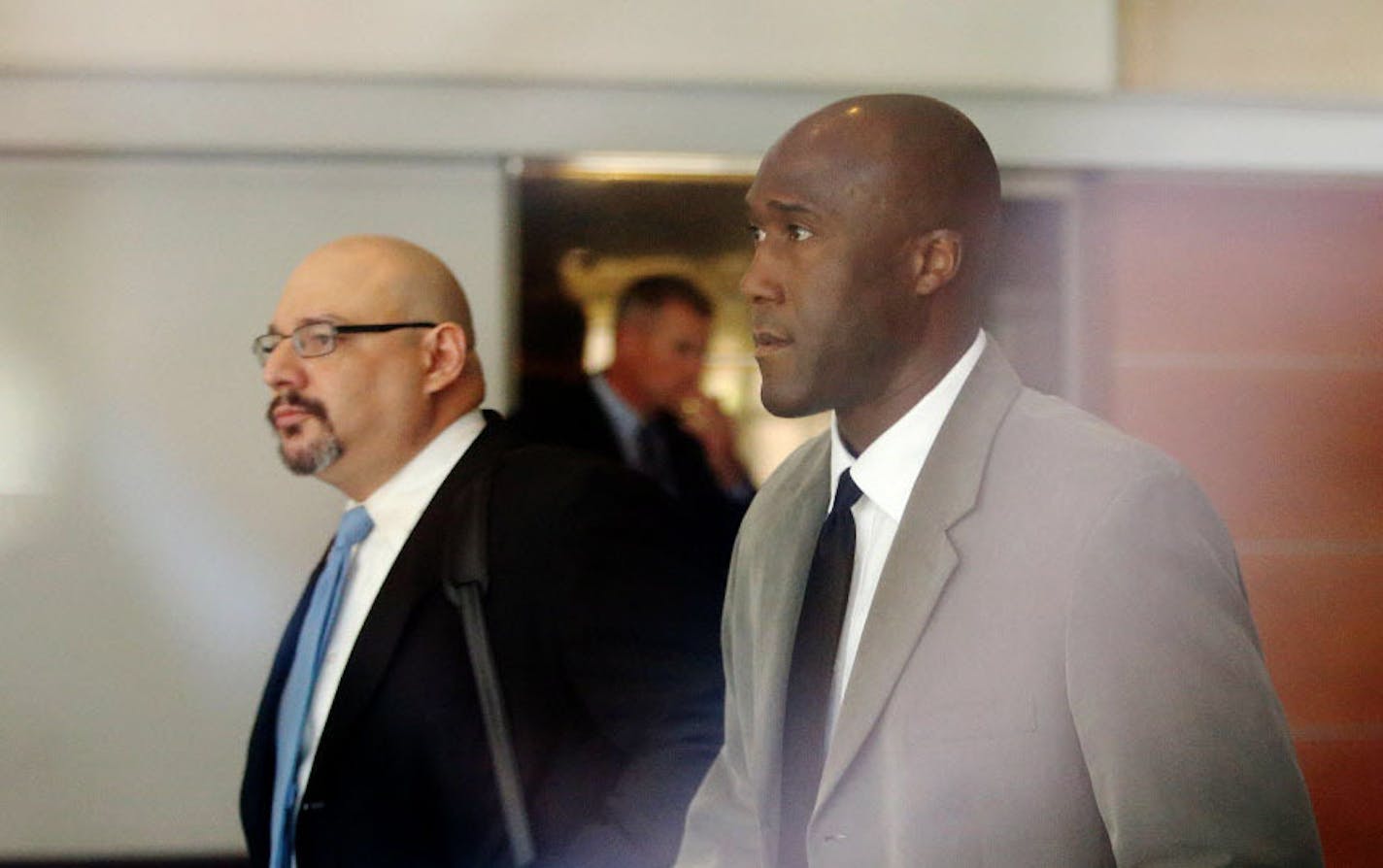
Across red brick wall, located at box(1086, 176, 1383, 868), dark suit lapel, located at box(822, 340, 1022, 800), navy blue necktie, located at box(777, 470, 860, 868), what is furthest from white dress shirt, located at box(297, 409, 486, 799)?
red brick wall, located at box(1086, 176, 1383, 868)

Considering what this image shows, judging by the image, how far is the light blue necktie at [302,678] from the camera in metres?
2.01

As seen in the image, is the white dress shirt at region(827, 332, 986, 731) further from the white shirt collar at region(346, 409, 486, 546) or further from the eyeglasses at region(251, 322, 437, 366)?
the eyeglasses at region(251, 322, 437, 366)

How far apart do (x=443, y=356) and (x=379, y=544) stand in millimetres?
279

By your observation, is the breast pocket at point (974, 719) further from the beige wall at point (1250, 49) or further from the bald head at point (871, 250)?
the beige wall at point (1250, 49)

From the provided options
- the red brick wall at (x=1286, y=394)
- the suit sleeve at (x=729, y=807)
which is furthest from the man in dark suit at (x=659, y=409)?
the suit sleeve at (x=729, y=807)

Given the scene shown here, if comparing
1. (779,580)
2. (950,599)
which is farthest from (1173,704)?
(779,580)

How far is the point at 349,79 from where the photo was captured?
3885mm

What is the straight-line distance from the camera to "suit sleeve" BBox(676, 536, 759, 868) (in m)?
1.47

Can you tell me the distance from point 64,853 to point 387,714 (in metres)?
2.28

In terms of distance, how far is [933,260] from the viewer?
1.33 metres

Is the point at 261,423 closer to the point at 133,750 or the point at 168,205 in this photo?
the point at 168,205

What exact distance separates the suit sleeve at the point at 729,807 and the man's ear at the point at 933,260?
39cm

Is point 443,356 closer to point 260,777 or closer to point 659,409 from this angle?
point 260,777

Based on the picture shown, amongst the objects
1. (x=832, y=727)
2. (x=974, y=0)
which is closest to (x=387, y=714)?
(x=832, y=727)
